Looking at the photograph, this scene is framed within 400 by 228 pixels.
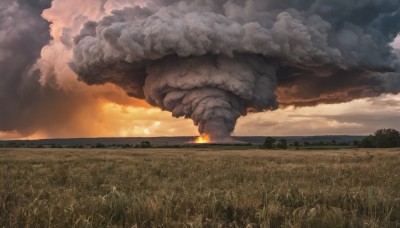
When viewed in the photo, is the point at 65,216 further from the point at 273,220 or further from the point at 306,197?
the point at 306,197

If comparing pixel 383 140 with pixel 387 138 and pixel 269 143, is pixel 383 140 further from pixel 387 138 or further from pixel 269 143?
pixel 269 143

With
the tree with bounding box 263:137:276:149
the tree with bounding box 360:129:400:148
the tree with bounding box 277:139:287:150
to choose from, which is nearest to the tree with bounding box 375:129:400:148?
the tree with bounding box 360:129:400:148

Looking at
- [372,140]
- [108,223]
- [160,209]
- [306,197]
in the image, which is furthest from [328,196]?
[372,140]

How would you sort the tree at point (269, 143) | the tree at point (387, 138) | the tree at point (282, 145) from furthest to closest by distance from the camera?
the tree at point (387, 138) → the tree at point (269, 143) → the tree at point (282, 145)

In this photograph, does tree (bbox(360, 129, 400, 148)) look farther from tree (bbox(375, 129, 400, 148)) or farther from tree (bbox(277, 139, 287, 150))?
tree (bbox(277, 139, 287, 150))

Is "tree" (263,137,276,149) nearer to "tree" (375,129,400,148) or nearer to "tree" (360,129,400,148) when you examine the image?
"tree" (360,129,400,148)

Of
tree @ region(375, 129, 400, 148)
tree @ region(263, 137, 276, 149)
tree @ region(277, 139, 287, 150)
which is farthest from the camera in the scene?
tree @ region(375, 129, 400, 148)

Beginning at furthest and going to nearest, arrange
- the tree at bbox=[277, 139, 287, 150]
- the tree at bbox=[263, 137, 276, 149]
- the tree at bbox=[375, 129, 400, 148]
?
the tree at bbox=[375, 129, 400, 148] → the tree at bbox=[263, 137, 276, 149] → the tree at bbox=[277, 139, 287, 150]

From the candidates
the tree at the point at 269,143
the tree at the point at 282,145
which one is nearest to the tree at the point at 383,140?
the tree at the point at 282,145

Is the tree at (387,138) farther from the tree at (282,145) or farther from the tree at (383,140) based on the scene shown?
the tree at (282,145)

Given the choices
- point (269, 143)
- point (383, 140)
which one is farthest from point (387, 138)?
point (269, 143)

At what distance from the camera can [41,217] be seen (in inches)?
289

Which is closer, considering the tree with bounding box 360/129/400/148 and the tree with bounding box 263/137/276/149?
the tree with bounding box 263/137/276/149

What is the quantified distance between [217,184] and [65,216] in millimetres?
8422
